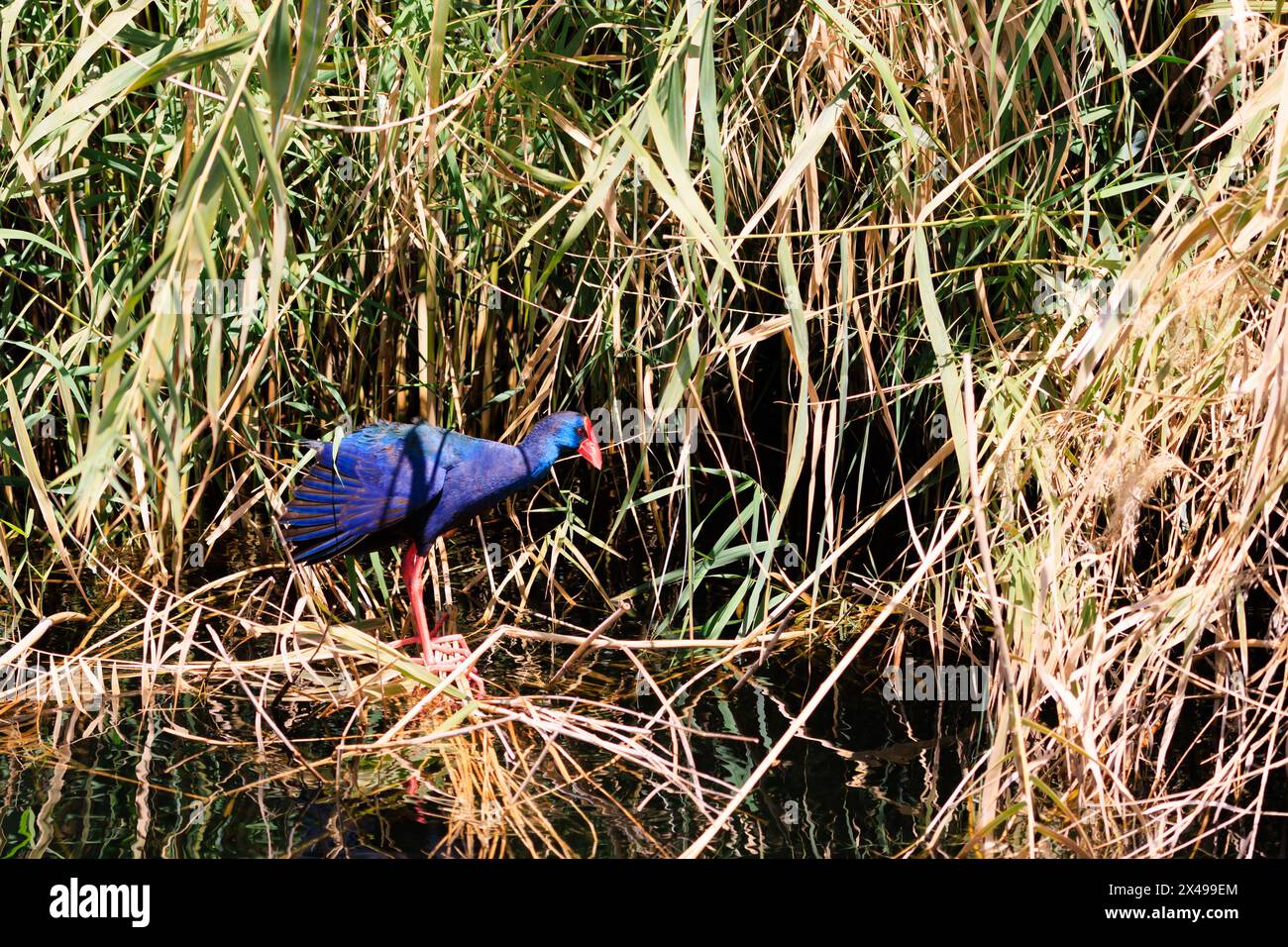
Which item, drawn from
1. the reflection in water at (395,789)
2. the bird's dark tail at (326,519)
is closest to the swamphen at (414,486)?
the bird's dark tail at (326,519)

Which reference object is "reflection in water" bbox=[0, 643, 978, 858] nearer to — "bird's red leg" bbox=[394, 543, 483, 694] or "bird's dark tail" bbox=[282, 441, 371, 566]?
"bird's red leg" bbox=[394, 543, 483, 694]

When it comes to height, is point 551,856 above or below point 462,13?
below

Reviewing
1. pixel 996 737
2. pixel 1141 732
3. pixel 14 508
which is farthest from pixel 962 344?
pixel 14 508

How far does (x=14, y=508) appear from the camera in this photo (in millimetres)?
2799

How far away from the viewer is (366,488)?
2.46 metres

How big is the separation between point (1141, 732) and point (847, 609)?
2.86 ft

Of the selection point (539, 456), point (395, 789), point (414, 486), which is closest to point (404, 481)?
point (414, 486)

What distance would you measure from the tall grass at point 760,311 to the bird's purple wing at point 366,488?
5.2 inches

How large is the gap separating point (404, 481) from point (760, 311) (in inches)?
29.6

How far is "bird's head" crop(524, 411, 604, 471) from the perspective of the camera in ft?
8.48

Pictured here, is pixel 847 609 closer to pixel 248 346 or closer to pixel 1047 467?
pixel 1047 467

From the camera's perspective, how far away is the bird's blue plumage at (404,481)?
245cm

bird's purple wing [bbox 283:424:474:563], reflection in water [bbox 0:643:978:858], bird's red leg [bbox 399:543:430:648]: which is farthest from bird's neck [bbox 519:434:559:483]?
reflection in water [bbox 0:643:978:858]
